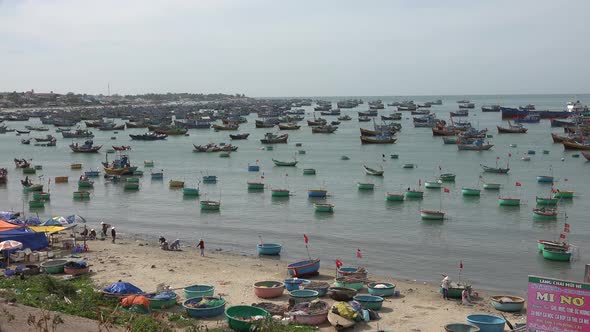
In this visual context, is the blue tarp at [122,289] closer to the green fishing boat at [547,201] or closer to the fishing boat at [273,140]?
the green fishing boat at [547,201]

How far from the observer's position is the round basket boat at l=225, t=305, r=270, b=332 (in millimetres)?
17047

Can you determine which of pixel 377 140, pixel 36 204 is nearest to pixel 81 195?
pixel 36 204

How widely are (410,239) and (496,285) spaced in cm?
882

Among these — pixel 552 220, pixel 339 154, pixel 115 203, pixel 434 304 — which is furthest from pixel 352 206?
pixel 339 154

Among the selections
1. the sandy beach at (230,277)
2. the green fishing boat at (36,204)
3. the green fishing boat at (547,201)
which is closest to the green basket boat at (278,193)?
the sandy beach at (230,277)

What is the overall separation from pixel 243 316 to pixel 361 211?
82.4 ft

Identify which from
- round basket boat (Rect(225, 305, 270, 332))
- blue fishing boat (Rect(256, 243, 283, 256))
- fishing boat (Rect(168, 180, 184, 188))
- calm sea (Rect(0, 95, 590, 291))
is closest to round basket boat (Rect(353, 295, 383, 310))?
round basket boat (Rect(225, 305, 270, 332))

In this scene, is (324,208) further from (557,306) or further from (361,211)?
(557,306)

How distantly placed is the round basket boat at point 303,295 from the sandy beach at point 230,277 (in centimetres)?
73

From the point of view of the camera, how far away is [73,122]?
15375cm

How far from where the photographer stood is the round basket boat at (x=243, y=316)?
17.0m

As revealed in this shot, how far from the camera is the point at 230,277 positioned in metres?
25.2

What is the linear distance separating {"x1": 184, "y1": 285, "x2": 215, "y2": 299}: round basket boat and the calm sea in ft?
27.7

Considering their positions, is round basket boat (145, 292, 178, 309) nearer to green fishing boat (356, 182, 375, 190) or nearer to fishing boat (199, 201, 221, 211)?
fishing boat (199, 201, 221, 211)
